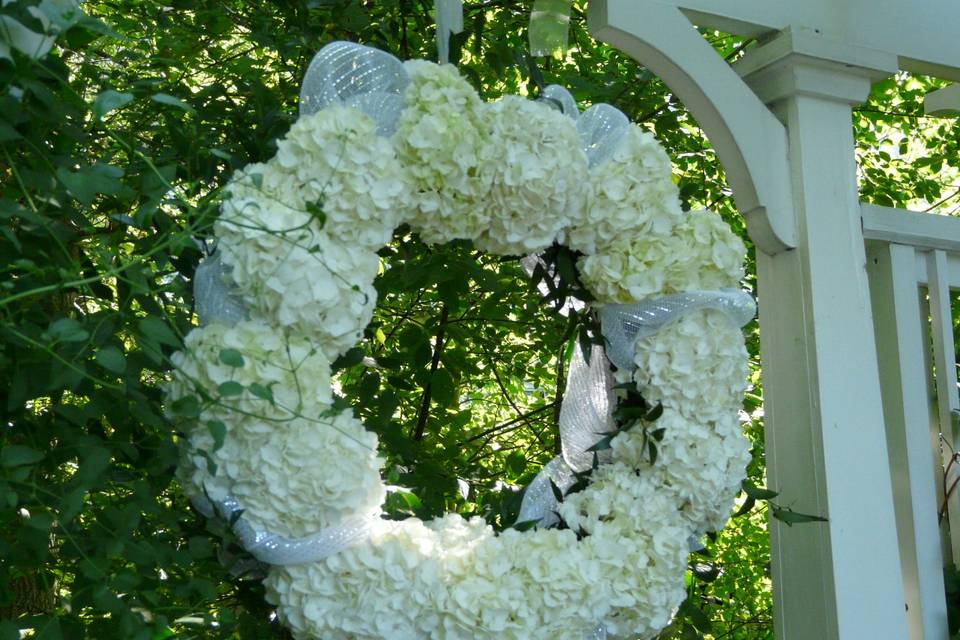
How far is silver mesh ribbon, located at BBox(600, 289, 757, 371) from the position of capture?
1509 millimetres

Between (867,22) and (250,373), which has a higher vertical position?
(867,22)

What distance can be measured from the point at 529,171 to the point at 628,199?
0.18 meters

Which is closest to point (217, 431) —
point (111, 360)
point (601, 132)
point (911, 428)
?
point (111, 360)

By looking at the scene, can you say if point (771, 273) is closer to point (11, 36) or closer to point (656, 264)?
point (656, 264)

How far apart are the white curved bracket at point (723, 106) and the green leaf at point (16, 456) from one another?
1.07 metres

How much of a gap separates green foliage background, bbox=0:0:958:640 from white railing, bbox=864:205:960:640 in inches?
11.8

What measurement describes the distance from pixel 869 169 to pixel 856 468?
83.7 inches

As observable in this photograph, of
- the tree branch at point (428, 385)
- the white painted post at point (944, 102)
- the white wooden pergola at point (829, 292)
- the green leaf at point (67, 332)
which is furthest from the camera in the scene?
the tree branch at point (428, 385)

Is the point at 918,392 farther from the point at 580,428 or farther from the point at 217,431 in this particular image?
the point at 217,431

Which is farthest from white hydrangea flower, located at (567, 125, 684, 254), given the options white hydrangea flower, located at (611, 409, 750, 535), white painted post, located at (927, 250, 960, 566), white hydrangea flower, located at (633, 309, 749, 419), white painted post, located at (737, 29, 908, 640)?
white painted post, located at (927, 250, 960, 566)

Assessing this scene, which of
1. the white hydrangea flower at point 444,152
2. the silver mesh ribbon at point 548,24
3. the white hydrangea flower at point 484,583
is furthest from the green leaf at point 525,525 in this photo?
the silver mesh ribbon at point 548,24

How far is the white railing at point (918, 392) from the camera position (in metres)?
1.99

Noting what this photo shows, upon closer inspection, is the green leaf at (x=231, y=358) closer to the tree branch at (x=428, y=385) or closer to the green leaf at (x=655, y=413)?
the green leaf at (x=655, y=413)

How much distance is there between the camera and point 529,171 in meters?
1.35
